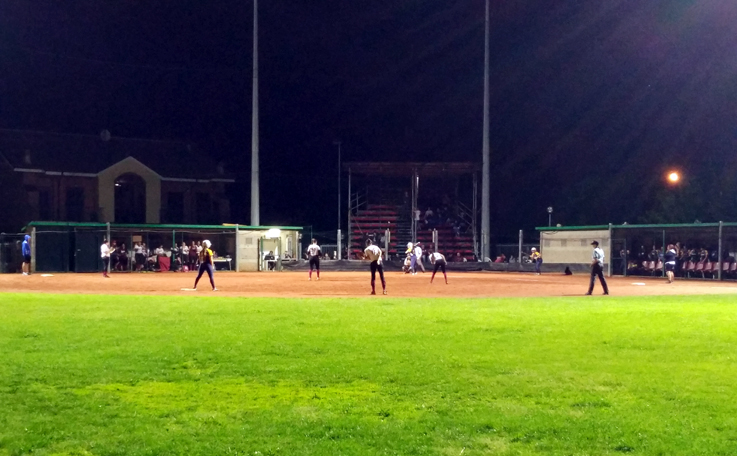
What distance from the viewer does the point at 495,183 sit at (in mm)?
64000

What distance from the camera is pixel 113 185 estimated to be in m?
57.5

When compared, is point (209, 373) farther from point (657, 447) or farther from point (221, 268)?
point (221, 268)

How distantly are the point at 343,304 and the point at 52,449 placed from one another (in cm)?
1127

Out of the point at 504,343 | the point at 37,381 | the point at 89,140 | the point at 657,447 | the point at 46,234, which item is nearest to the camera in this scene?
the point at 657,447

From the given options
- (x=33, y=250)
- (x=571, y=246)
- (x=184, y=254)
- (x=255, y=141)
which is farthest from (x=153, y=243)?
(x=571, y=246)

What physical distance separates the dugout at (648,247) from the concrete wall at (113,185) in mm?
30812

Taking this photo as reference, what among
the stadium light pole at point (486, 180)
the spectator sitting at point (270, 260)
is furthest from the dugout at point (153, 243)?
the stadium light pole at point (486, 180)

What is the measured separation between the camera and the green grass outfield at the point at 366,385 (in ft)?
21.9

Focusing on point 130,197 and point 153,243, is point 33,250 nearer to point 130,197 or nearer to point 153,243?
point 153,243

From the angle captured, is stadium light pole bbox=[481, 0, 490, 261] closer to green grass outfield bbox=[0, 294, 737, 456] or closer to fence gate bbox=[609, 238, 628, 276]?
fence gate bbox=[609, 238, 628, 276]

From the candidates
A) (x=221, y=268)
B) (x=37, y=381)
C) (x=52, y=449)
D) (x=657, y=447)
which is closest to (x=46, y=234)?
(x=221, y=268)

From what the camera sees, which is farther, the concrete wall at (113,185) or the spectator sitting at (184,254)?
the concrete wall at (113,185)

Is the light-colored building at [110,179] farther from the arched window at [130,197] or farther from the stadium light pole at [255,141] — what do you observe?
the stadium light pole at [255,141]

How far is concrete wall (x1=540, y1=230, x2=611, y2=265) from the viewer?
4000 cm
